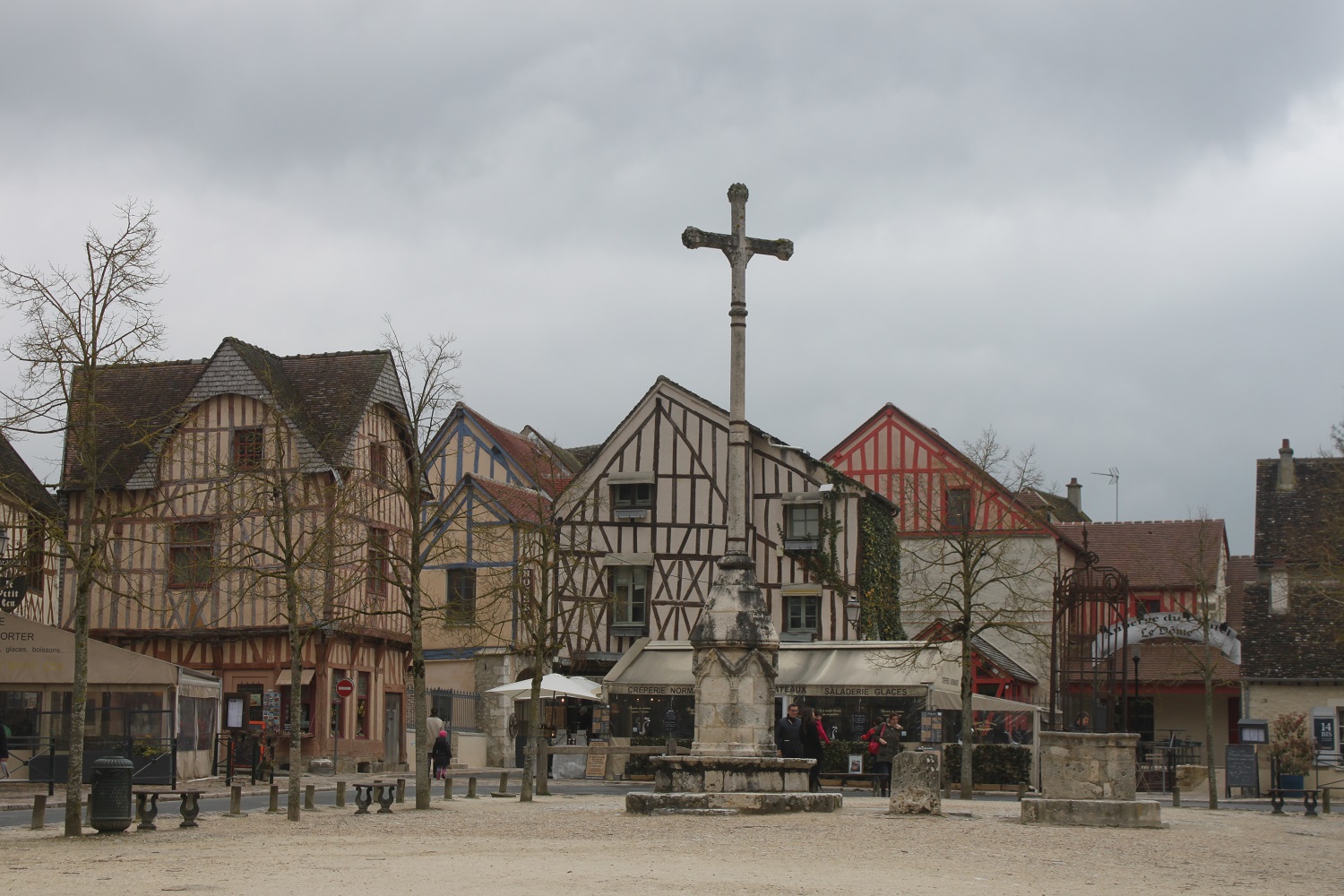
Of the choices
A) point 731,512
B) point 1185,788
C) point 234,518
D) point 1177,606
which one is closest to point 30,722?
point 234,518

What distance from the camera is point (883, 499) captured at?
33875 mm

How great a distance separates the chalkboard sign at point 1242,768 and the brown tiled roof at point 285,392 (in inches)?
655

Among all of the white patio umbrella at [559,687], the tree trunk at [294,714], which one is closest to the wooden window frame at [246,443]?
the white patio umbrella at [559,687]

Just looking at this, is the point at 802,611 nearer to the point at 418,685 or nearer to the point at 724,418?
the point at 724,418

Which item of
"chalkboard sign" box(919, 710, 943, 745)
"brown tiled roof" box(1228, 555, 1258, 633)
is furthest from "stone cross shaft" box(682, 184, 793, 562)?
"brown tiled roof" box(1228, 555, 1258, 633)

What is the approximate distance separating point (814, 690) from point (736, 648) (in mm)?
12432

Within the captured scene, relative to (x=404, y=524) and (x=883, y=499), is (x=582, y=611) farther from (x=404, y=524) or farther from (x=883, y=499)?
(x=883, y=499)

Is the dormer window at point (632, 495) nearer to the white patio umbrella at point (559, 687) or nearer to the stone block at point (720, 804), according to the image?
the white patio umbrella at point (559, 687)

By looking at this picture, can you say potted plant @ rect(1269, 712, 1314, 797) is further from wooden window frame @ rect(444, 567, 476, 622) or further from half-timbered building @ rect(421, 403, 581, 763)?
wooden window frame @ rect(444, 567, 476, 622)

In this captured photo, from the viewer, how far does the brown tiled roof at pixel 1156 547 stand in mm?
38531

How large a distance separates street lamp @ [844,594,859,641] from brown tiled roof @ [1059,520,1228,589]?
861 cm

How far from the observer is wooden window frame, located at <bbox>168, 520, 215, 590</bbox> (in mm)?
29516

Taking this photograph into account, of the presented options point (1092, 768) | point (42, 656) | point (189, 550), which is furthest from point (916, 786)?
point (189, 550)

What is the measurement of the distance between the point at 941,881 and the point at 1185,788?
60.0ft
